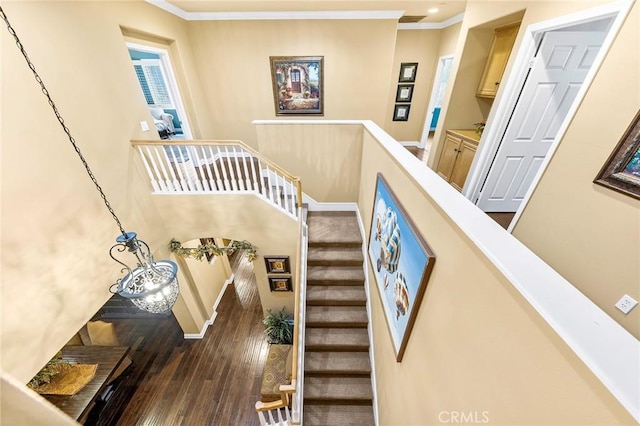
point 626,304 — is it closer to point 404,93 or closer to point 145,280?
point 145,280

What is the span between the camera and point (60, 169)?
200 cm

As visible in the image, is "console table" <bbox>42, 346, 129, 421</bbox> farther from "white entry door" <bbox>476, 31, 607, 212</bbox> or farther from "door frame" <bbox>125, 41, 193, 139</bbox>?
"white entry door" <bbox>476, 31, 607, 212</bbox>

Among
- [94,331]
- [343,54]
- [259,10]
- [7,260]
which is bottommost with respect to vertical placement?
[94,331]

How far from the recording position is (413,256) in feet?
4.47

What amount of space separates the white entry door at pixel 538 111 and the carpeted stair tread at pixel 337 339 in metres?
2.26

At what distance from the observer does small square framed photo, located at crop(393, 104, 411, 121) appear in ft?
18.8

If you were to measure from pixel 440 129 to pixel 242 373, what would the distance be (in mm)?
5006

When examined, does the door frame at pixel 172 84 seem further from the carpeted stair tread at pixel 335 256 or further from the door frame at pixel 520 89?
the door frame at pixel 520 89

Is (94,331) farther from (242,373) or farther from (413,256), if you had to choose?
(413,256)

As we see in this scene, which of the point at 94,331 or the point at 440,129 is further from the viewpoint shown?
the point at 94,331

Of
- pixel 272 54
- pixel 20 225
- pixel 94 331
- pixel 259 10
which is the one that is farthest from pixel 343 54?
pixel 94 331

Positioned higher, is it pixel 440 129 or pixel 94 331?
pixel 440 129

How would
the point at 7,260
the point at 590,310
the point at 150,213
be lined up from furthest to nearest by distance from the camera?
the point at 150,213, the point at 7,260, the point at 590,310

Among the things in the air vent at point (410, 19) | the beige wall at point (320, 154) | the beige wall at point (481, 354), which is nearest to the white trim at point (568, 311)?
the beige wall at point (481, 354)
